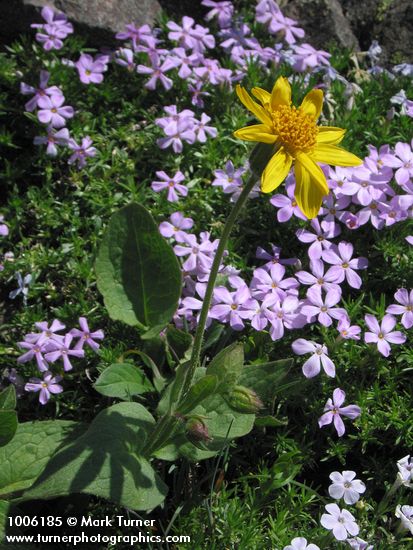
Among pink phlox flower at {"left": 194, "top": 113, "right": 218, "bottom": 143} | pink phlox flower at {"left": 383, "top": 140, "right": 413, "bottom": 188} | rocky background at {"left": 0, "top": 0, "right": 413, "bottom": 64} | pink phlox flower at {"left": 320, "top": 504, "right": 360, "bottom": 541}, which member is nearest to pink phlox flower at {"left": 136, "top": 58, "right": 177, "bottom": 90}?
pink phlox flower at {"left": 194, "top": 113, "right": 218, "bottom": 143}

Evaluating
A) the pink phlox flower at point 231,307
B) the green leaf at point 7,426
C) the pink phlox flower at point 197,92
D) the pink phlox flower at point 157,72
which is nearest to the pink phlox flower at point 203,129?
the pink phlox flower at point 197,92

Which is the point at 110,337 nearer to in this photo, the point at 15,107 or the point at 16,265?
the point at 16,265

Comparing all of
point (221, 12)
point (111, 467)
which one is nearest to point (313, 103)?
point (111, 467)

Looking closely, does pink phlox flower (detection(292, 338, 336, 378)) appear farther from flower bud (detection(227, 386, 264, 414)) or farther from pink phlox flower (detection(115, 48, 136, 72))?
pink phlox flower (detection(115, 48, 136, 72))

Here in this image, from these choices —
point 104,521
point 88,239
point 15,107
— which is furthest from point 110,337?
point 15,107

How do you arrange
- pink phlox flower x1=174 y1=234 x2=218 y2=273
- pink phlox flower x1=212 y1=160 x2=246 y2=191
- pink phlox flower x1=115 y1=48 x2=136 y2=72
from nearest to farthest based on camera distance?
pink phlox flower x1=174 y1=234 x2=218 y2=273, pink phlox flower x1=212 y1=160 x2=246 y2=191, pink phlox flower x1=115 y1=48 x2=136 y2=72

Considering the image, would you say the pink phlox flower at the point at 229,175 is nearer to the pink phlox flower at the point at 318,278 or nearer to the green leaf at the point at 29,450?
the pink phlox flower at the point at 318,278
